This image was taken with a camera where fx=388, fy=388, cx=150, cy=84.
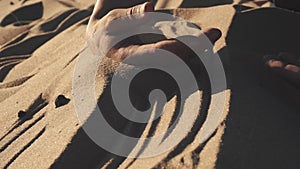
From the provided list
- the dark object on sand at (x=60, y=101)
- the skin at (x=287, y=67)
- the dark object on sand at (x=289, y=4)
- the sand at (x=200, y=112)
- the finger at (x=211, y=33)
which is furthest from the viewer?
the dark object on sand at (x=289, y=4)

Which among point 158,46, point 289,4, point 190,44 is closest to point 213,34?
point 190,44

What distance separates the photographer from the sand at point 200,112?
55.6 inches

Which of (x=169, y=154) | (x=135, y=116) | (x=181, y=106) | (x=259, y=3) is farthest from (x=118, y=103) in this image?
(x=259, y=3)

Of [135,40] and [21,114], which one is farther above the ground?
[135,40]

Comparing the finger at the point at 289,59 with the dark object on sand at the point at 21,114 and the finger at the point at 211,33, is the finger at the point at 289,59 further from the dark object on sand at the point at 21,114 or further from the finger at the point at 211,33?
the dark object on sand at the point at 21,114

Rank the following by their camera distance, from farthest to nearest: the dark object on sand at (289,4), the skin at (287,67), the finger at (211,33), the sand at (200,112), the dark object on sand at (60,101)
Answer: the dark object on sand at (289,4), the dark object on sand at (60,101), the finger at (211,33), the skin at (287,67), the sand at (200,112)

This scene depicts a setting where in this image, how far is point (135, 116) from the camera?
67.6 inches

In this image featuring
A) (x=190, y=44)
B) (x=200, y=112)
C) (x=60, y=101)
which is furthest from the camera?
(x=60, y=101)

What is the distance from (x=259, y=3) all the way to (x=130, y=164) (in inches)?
61.8

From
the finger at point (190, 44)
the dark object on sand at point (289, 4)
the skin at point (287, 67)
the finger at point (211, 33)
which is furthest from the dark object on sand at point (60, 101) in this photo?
the dark object on sand at point (289, 4)

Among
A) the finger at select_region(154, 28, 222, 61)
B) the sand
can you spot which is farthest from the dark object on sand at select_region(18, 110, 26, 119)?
the finger at select_region(154, 28, 222, 61)

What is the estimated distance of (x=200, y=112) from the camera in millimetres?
1572

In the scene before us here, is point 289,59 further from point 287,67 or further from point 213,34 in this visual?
point 213,34

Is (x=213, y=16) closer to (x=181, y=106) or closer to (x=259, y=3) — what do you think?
(x=259, y=3)
